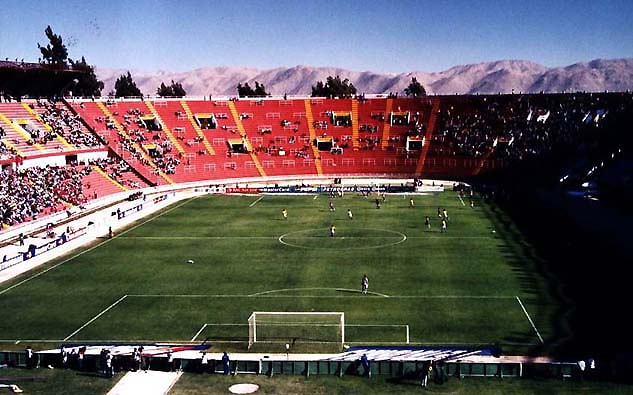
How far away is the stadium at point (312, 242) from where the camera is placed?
32.2m

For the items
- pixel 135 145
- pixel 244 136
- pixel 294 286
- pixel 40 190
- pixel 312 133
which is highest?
pixel 312 133

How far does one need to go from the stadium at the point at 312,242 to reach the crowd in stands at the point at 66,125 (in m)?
0.43

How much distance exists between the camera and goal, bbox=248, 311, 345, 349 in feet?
117

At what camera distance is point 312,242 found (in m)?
61.6

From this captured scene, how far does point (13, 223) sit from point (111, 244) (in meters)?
12.6

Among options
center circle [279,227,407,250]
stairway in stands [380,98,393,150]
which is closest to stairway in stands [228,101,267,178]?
stairway in stands [380,98,393,150]

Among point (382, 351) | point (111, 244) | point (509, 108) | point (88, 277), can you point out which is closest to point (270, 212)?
point (111, 244)

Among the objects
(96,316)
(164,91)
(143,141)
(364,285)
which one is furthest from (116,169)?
(164,91)

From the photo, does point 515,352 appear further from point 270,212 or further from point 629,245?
point 270,212

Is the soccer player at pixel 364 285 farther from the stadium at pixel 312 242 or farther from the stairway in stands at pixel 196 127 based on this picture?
the stairway in stands at pixel 196 127

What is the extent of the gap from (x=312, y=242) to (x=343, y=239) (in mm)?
2854

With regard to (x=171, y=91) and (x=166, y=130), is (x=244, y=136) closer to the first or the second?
(x=166, y=130)

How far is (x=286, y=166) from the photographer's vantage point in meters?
113

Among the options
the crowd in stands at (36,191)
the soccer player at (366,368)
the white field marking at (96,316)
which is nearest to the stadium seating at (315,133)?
the crowd in stands at (36,191)
